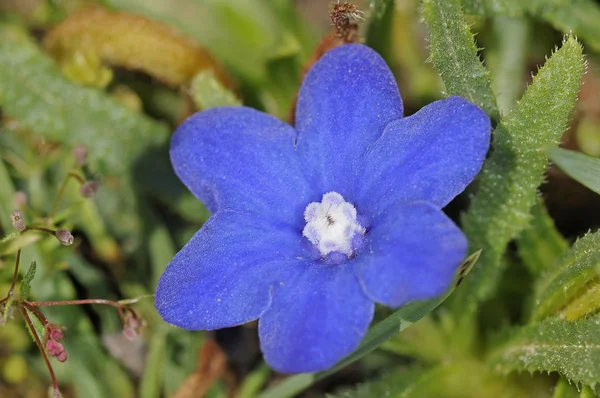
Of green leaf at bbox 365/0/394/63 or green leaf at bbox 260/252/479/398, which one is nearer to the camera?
green leaf at bbox 260/252/479/398

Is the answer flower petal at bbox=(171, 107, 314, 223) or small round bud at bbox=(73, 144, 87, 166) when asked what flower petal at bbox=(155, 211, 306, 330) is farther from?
small round bud at bbox=(73, 144, 87, 166)

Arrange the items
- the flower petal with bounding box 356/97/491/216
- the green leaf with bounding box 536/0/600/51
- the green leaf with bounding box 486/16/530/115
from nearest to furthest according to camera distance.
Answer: the flower petal with bounding box 356/97/491/216 < the green leaf with bounding box 536/0/600/51 < the green leaf with bounding box 486/16/530/115

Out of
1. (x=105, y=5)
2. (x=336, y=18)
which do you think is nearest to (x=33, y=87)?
(x=105, y=5)

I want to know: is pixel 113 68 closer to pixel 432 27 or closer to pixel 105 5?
pixel 105 5

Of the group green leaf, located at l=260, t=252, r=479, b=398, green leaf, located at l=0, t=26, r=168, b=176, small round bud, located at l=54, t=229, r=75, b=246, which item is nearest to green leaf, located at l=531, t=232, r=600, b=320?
green leaf, located at l=260, t=252, r=479, b=398

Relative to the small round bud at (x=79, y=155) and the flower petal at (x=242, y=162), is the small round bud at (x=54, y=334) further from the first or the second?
the small round bud at (x=79, y=155)

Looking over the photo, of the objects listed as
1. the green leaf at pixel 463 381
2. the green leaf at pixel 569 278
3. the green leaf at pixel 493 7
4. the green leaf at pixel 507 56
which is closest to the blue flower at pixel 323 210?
the green leaf at pixel 569 278

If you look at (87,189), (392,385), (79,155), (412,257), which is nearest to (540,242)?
(392,385)
